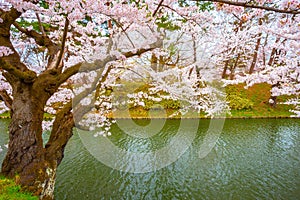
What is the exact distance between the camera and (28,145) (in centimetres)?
301

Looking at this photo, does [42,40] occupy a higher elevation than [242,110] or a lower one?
higher

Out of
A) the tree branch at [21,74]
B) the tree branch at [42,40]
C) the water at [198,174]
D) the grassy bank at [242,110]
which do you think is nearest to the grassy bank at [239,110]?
the grassy bank at [242,110]

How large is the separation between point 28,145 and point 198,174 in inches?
176

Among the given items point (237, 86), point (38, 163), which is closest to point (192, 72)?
point (38, 163)

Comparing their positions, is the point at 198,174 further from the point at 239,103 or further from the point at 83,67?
the point at 239,103

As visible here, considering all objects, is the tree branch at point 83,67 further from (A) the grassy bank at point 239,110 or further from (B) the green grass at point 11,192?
(A) the grassy bank at point 239,110

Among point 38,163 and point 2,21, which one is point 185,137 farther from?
point 2,21

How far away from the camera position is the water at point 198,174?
4.79 m

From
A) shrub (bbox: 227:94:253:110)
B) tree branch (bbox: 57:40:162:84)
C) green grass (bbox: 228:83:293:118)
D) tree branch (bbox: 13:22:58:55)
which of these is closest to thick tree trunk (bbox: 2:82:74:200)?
tree branch (bbox: 57:40:162:84)

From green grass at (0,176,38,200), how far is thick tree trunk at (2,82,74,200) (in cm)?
9

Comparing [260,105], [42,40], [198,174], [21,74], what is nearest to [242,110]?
[260,105]

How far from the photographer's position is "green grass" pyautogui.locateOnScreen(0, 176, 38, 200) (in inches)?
102

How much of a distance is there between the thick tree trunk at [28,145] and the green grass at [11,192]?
0.29 ft

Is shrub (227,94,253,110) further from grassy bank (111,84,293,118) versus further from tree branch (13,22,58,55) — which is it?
tree branch (13,22,58,55)
